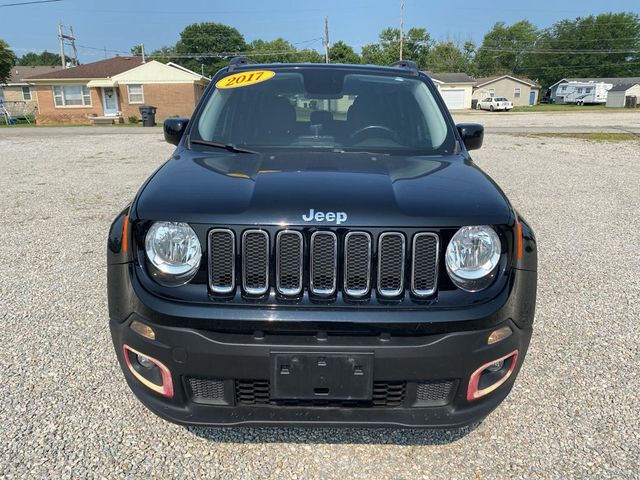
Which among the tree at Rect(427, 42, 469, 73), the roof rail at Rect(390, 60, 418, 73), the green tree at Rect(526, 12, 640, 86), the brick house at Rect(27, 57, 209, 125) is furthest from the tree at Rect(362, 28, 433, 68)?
the roof rail at Rect(390, 60, 418, 73)

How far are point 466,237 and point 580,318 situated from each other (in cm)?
232

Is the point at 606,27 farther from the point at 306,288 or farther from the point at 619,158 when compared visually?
the point at 306,288

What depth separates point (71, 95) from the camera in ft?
117

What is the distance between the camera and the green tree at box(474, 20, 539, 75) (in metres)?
98.6

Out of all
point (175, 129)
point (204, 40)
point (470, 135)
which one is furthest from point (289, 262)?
point (204, 40)

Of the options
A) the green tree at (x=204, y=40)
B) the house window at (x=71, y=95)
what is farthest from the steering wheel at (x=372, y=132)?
the green tree at (x=204, y=40)

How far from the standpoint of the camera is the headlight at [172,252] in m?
2.04

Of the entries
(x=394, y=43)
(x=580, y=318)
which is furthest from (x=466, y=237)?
(x=394, y=43)

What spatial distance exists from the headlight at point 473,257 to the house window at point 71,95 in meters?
39.1

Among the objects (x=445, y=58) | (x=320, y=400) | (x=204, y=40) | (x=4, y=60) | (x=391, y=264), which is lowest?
(x=320, y=400)

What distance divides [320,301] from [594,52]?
4199 inches

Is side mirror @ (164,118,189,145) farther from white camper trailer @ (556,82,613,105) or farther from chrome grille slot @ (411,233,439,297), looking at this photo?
white camper trailer @ (556,82,613,105)

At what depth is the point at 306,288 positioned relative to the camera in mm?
2023

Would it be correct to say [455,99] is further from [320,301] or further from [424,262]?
[320,301]
